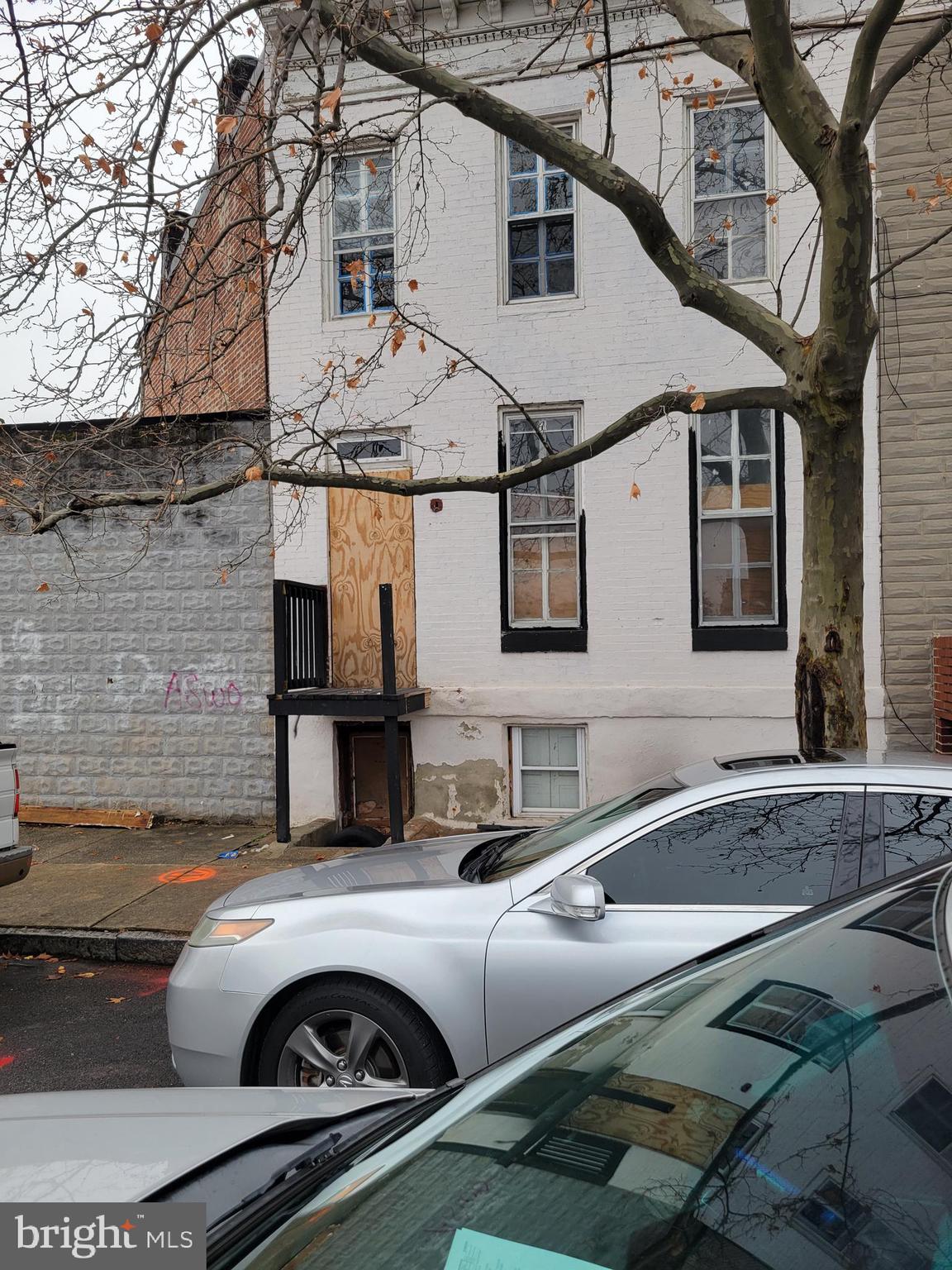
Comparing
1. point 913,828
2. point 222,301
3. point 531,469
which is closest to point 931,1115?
point 913,828

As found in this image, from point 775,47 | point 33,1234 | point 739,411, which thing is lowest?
point 33,1234

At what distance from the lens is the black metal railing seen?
9.30 m

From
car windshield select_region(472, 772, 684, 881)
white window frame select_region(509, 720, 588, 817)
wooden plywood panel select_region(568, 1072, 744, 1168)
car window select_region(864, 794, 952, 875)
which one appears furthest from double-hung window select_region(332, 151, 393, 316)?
wooden plywood panel select_region(568, 1072, 744, 1168)

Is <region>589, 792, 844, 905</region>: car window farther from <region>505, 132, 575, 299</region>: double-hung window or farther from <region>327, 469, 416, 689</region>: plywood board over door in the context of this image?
<region>505, 132, 575, 299</region>: double-hung window

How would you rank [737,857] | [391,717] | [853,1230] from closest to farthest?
[853,1230], [737,857], [391,717]

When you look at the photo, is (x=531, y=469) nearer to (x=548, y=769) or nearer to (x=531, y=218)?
(x=548, y=769)

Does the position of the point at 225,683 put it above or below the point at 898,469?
below

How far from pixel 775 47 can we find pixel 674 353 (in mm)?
4063

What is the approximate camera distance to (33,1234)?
1718 mm

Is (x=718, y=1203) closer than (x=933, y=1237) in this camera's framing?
No

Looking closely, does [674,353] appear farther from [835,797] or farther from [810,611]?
[835,797]

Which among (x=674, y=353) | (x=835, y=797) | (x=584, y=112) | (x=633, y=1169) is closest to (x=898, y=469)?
(x=674, y=353)

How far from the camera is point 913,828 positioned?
138 inches

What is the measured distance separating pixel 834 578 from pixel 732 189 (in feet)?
17.1
